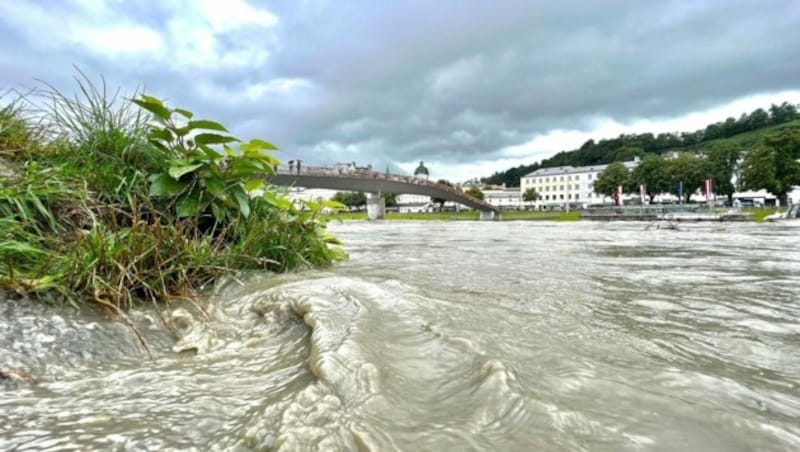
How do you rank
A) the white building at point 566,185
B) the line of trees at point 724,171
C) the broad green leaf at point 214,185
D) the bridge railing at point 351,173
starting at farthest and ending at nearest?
the white building at point 566,185 < the line of trees at point 724,171 < the bridge railing at point 351,173 < the broad green leaf at point 214,185

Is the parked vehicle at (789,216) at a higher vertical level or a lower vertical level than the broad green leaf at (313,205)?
lower

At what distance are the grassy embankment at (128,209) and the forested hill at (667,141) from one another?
146m

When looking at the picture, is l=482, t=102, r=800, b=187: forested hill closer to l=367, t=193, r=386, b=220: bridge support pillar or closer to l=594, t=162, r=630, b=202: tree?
l=594, t=162, r=630, b=202: tree

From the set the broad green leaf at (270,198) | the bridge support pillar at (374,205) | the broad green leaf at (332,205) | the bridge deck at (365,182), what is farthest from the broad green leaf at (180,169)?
the bridge support pillar at (374,205)

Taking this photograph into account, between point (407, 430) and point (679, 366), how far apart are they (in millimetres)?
1165

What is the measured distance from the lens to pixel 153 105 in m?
2.95

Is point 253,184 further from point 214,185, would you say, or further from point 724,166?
point 724,166

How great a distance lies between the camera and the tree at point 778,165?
4691 cm

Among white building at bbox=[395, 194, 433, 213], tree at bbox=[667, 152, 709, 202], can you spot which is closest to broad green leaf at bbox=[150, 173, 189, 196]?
tree at bbox=[667, 152, 709, 202]

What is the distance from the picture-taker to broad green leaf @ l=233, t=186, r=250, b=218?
3.23 metres

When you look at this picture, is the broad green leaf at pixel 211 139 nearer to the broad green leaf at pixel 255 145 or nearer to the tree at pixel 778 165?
the broad green leaf at pixel 255 145

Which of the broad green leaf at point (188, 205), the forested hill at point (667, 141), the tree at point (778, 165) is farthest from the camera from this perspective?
the forested hill at point (667, 141)

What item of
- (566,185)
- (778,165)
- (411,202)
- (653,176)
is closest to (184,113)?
(778,165)

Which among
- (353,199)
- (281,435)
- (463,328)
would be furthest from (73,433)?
(353,199)
